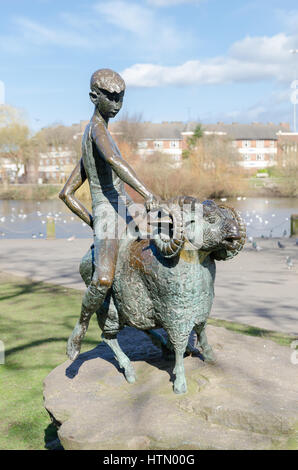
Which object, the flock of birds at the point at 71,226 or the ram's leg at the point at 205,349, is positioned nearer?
the ram's leg at the point at 205,349

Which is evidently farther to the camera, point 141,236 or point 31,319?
point 31,319

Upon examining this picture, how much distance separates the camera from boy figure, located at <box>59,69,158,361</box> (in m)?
3.71

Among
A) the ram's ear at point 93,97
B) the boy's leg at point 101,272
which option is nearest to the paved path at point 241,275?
the boy's leg at point 101,272

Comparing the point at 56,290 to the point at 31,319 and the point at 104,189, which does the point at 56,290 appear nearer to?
the point at 31,319

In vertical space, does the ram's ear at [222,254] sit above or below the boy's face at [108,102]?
below

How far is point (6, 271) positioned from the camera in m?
11.2

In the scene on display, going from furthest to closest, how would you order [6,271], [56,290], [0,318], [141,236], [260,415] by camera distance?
[6,271], [56,290], [0,318], [141,236], [260,415]

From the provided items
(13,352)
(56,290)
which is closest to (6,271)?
(56,290)

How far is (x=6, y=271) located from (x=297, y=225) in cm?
1102

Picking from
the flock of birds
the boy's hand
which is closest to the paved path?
the flock of birds

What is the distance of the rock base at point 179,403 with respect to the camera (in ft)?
10.2

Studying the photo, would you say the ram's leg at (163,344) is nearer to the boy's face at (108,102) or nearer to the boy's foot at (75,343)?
the boy's foot at (75,343)

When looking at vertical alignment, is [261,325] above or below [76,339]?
below

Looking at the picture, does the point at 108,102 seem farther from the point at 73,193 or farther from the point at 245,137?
the point at 245,137
